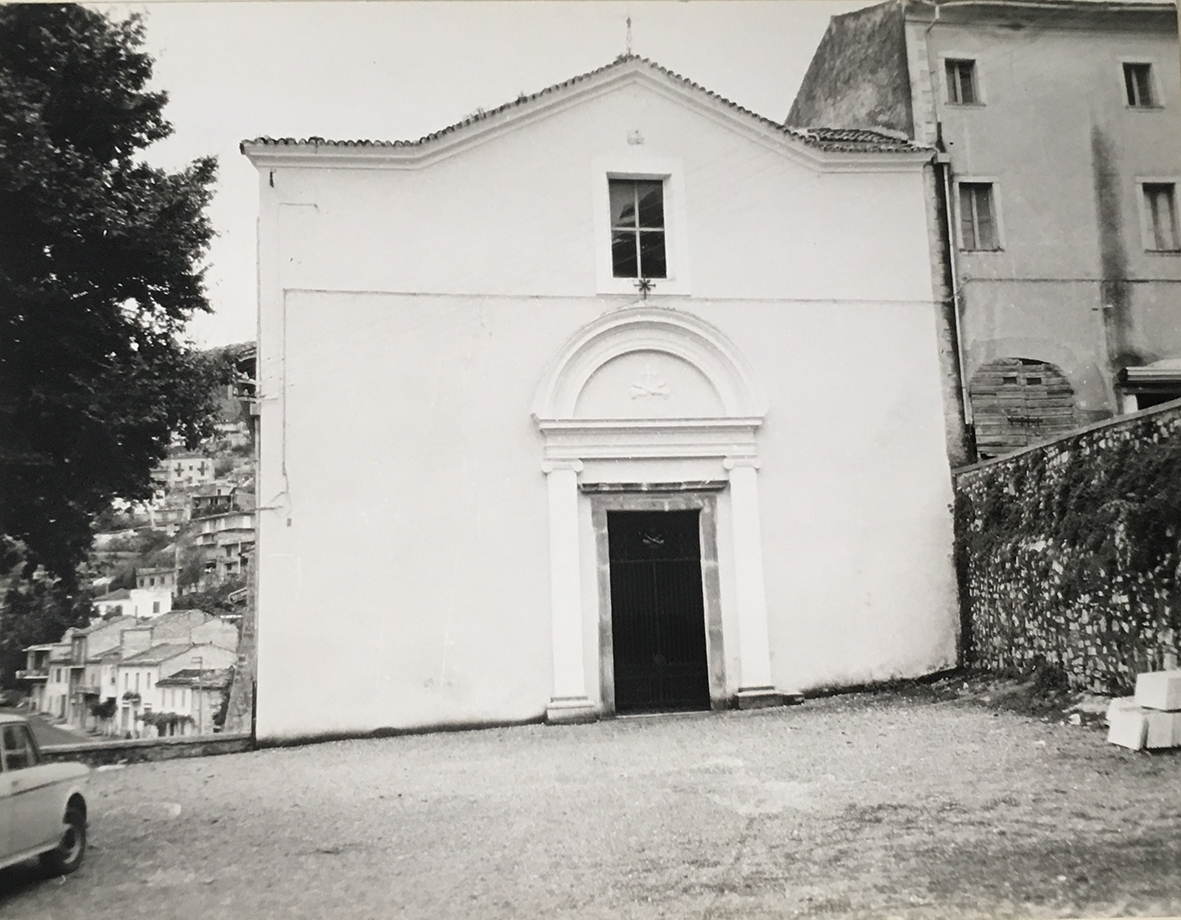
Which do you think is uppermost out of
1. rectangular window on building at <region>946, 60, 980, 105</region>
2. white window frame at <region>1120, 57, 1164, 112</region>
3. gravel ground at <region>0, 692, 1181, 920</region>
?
rectangular window on building at <region>946, 60, 980, 105</region>

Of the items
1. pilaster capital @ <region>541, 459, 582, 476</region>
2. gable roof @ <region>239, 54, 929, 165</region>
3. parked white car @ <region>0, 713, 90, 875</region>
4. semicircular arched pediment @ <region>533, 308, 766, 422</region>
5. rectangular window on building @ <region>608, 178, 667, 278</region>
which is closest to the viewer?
parked white car @ <region>0, 713, 90, 875</region>

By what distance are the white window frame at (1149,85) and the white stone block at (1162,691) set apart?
4281 mm

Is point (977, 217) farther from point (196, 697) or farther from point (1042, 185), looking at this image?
point (196, 697)

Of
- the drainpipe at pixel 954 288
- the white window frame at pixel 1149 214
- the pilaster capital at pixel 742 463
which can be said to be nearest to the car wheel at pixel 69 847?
the pilaster capital at pixel 742 463

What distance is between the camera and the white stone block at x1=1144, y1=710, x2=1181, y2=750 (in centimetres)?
487

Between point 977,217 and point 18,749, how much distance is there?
7.93m

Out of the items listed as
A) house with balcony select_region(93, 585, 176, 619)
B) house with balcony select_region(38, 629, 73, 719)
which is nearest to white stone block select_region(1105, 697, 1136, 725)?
house with balcony select_region(93, 585, 176, 619)

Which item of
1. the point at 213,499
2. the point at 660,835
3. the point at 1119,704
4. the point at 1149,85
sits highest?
the point at 1149,85

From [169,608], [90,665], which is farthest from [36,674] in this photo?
[169,608]

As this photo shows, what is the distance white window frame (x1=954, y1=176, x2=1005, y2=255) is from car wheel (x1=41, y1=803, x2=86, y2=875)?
7.54 m

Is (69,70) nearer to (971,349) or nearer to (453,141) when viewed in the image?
(453,141)

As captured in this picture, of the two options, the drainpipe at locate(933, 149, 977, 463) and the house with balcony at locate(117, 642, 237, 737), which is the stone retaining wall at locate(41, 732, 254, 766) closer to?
the house with balcony at locate(117, 642, 237, 737)

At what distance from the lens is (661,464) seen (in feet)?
25.0

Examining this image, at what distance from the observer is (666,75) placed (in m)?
7.70
